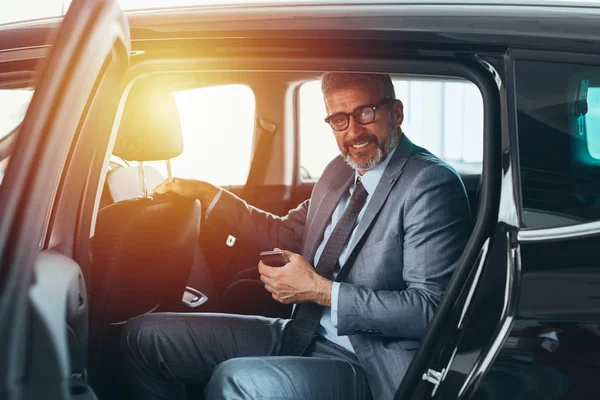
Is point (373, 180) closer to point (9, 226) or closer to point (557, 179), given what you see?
point (557, 179)

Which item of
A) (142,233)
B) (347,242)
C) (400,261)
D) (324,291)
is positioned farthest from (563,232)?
(142,233)

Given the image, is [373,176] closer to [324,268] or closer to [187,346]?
[324,268]

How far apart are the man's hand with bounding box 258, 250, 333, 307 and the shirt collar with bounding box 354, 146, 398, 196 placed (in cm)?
33

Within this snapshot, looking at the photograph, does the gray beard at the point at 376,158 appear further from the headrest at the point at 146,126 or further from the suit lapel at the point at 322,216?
the headrest at the point at 146,126

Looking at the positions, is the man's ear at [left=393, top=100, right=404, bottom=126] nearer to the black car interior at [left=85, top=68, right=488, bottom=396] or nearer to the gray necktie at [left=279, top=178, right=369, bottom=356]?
the gray necktie at [left=279, top=178, right=369, bottom=356]

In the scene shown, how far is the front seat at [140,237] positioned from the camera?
7.07ft

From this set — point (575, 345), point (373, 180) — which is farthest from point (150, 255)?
point (575, 345)

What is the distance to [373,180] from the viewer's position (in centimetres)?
212

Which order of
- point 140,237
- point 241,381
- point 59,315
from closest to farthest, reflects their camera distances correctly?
point 59,315, point 241,381, point 140,237

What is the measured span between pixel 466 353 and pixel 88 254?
37.4 inches

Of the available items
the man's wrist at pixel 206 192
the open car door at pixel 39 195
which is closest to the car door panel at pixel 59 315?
the open car door at pixel 39 195

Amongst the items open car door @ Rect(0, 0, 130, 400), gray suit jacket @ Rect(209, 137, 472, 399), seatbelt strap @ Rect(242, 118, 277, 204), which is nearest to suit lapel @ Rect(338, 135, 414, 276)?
gray suit jacket @ Rect(209, 137, 472, 399)

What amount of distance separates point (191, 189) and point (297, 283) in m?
0.77

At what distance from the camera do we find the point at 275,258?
6.46ft
